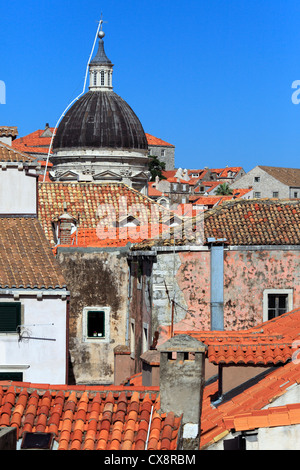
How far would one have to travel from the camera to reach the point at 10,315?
2353 cm

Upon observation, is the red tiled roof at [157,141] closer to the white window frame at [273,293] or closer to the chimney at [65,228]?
the chimney at [65,228]

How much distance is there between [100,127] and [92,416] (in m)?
54.9

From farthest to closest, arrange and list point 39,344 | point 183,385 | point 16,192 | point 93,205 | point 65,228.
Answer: point 93,205 < point 65,228 < point 16,192 < point 39,344 < point 183,385

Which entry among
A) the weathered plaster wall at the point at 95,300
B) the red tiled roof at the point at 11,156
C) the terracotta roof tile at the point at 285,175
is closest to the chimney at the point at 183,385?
the red tiled roof at the point at 11,156

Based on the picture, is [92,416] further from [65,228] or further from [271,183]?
[271,183]

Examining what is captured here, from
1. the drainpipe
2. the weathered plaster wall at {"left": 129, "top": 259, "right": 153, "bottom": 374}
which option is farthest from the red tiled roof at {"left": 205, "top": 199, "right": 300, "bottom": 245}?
the weathered plaster wall at {"left": 129, "top": 259, "right": 153, "bottom": 374}

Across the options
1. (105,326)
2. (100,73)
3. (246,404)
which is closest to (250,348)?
(246,404)

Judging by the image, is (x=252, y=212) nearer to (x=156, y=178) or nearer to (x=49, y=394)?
(x=49, y=394)

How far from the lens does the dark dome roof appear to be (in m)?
66.2

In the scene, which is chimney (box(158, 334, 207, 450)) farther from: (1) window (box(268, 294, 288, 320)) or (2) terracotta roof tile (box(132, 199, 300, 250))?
(1) window (box(268, 294, 288, 320))

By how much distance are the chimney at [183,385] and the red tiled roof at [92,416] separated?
0.12m

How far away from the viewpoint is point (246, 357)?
1493 centimetres

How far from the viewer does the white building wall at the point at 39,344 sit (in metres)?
23.1
